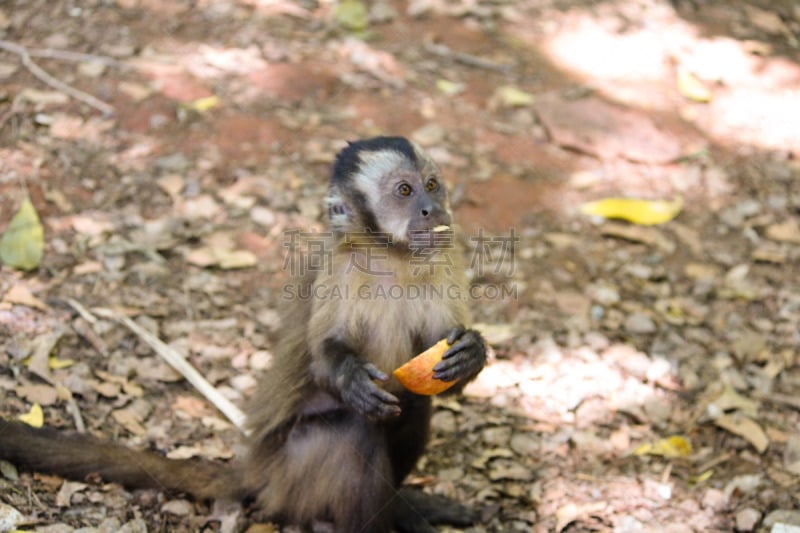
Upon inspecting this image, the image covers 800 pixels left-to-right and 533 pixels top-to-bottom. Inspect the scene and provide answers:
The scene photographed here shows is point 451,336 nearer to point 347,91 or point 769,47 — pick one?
point 347,91

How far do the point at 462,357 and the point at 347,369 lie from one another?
0.42 m

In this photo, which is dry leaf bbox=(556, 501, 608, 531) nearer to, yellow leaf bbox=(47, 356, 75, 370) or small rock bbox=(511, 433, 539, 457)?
small rock bbox=(511, 433, 539, 457)

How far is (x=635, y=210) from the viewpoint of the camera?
560 centimetres

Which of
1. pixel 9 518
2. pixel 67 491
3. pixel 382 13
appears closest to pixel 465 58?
pixel 382 13

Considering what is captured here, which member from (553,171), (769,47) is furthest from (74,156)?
(769,47)

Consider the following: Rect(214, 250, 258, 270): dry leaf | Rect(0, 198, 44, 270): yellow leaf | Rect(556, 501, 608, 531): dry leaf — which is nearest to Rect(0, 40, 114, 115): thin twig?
Rect(0, 198, 44, 270): yellow leaf

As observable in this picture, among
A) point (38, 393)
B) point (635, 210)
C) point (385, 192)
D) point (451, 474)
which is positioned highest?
point (385, 192)

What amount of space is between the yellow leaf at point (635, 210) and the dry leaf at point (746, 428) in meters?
1.66

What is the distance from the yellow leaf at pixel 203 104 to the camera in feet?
19.2

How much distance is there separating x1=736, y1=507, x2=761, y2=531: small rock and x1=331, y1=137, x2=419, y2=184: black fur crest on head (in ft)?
6.25

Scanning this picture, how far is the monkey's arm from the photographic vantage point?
3236 millimetres

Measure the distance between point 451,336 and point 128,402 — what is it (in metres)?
1.61

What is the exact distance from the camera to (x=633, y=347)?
4730mm

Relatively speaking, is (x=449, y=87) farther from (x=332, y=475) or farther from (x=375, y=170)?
(x=332, y=475)
